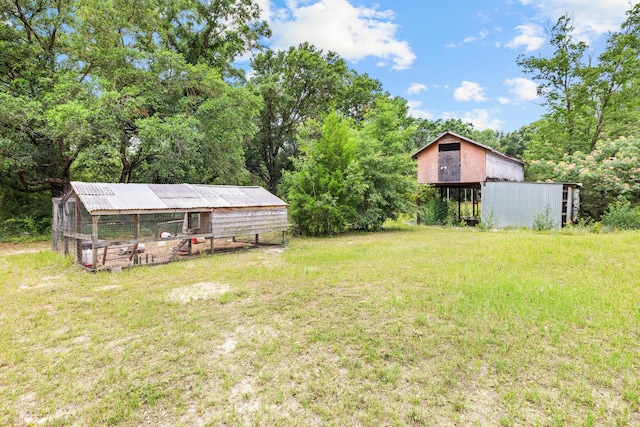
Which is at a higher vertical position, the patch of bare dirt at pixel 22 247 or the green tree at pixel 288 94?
the green tree at pixel 288 94

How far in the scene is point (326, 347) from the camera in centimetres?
412

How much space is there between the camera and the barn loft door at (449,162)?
19469 millimetres

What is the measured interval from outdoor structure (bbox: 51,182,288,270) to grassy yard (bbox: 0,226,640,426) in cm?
134

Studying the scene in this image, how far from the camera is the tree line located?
1348cm

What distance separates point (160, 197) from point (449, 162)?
16747 mm

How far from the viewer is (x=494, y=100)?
25.3m

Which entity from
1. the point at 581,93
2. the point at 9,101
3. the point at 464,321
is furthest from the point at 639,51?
the point at 9,101

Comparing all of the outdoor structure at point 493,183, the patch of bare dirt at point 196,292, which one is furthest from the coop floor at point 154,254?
the outdoor structure at point 493,183

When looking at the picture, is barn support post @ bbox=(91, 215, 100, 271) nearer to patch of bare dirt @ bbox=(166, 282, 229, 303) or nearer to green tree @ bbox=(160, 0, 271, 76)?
patch of bare dirt @ bbox=(166, 282, 229, 303)

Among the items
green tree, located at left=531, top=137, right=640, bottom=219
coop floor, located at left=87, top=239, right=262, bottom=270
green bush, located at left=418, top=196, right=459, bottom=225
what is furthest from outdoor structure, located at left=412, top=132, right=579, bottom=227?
coop floor, located at left=87, top=239, right=262, bottom=270

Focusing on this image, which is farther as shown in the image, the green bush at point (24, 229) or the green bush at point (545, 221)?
the green bush at point (545, 221)

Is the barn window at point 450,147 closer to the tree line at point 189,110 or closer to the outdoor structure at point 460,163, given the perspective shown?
the outdoor structure at point 460,163

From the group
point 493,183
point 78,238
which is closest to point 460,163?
point 493,183

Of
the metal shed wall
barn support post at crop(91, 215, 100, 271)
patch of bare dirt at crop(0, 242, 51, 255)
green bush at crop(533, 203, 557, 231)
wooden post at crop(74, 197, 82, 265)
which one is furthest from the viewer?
the metal shed wall
